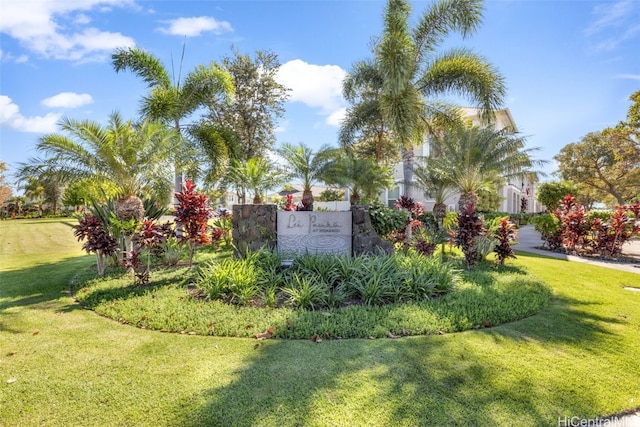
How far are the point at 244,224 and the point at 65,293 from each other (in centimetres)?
409

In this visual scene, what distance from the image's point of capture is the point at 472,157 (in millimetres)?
14016

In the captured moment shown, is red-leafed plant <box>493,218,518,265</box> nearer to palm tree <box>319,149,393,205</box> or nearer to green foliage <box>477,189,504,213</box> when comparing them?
palm tree <box>319,149,393,205</box>

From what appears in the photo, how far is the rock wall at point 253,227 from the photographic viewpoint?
8.78 m

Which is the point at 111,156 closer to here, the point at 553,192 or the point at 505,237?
the point at 505,237

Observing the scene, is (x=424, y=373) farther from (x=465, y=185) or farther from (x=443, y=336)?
(x=465, y=185)

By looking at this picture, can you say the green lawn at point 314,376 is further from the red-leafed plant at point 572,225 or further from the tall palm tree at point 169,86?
the tall palm tree at point 169,86

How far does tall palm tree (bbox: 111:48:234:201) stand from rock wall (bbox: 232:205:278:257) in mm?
5348

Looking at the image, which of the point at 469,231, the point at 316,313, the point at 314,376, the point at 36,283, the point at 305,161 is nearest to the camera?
the point at 314,376

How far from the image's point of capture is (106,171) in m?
9.66

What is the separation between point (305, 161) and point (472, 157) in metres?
7.49

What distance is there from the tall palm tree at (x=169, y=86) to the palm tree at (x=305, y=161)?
12.2ft

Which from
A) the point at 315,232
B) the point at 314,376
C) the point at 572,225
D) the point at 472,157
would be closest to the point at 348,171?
the point at 472,157

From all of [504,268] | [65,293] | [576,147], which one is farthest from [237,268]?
[576,147]

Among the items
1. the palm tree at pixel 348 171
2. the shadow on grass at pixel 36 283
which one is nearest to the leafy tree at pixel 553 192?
the palm tree at pixel 348 171
